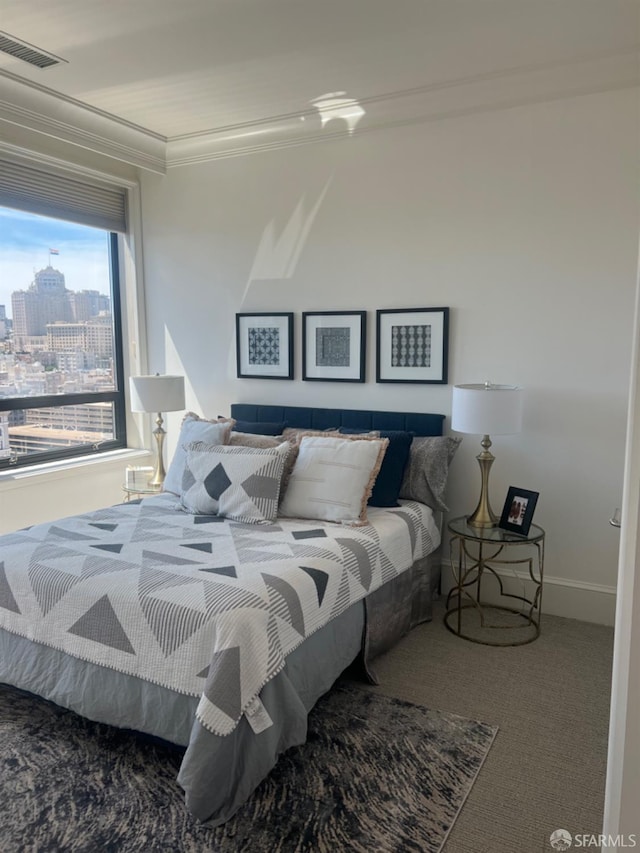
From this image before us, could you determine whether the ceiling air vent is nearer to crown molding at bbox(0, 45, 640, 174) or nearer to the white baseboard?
crown molding at bbox(0, 45, 640, 174)

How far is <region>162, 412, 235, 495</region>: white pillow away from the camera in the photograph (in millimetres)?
3471

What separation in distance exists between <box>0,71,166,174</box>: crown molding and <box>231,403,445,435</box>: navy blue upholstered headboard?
183cm

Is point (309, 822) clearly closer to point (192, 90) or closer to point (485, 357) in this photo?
point (485, 357)

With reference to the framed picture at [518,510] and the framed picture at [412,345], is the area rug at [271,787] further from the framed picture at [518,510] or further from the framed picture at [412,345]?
the framed picture at [412,345]

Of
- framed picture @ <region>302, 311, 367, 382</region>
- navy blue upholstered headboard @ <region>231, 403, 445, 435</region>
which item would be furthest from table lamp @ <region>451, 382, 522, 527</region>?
framed picture @ <region>302, 311, 367, 382</region>

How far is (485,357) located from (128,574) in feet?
7.25

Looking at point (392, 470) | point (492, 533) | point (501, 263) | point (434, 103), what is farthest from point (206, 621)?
point (434, 103)

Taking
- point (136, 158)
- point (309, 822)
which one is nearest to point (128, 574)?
point (309, 822)

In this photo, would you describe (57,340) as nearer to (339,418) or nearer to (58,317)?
(58,317)

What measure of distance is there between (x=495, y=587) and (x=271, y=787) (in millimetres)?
1918

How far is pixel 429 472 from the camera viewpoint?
339cm

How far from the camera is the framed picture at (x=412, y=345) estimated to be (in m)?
3.59

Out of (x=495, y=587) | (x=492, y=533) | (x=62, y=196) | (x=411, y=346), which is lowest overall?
(x=495, y=587)

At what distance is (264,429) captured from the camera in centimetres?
385
